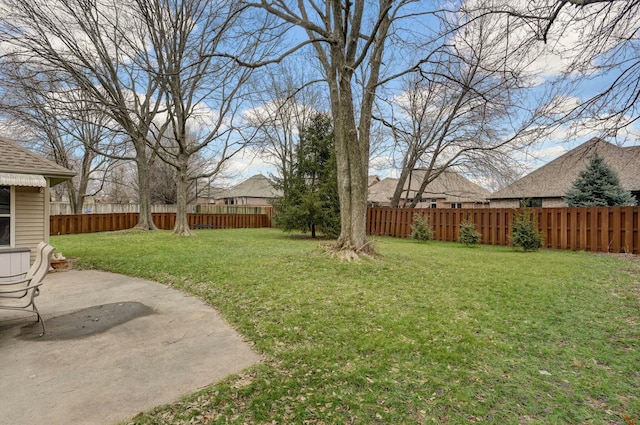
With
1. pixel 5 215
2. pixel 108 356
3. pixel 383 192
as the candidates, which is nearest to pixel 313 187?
pixel 5 215

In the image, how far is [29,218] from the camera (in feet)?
26.6

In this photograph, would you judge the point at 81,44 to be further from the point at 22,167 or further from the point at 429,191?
the point at 429,191

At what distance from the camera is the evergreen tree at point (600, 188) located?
1584cm

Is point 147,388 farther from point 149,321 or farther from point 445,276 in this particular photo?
point 445,276

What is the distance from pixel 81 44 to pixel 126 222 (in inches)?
384

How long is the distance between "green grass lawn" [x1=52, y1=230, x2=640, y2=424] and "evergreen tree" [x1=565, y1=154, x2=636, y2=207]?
10815 millimetres

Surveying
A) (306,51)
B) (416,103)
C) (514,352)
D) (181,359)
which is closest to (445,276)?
(514,352)

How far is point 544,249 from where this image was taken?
12297 mm

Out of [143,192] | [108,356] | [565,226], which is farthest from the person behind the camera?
[143,192]

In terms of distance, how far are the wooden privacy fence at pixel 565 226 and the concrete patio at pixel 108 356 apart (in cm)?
1273

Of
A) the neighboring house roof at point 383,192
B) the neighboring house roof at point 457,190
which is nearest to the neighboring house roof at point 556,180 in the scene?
the neighboring house roof at point 457,190

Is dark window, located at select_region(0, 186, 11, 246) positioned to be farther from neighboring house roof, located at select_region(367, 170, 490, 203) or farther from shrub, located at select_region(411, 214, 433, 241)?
neighboring house roof, located at select_region(367, 170, 490, 203)

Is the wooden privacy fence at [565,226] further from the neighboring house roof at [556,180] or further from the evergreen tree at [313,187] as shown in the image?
the evergreen tree at [313,187]

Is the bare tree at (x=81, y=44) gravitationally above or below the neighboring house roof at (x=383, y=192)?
above
